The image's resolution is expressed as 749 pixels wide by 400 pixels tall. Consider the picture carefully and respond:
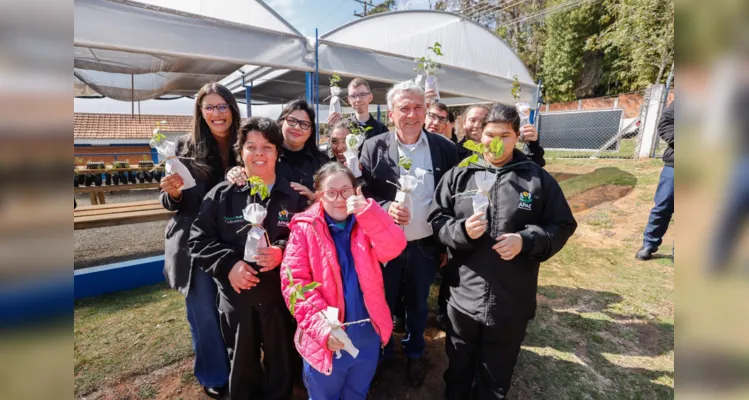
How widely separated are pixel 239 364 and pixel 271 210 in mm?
1031

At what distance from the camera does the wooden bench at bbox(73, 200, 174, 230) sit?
4.36 metres

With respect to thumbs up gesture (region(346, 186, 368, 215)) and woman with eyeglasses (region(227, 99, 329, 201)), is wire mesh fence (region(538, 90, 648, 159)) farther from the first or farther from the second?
thumbs up gesture (region(346, 186, 368, 215))

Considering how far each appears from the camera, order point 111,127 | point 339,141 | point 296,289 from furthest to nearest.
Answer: point 111,127 → point 339,141 → point 296,289

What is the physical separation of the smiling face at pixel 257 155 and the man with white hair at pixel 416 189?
31.6 inches

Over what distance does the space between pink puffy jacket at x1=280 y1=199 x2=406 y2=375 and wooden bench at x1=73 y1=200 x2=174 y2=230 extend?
152 inches

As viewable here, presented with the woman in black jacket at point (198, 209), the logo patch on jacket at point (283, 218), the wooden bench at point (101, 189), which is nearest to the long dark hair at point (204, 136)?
the woman in black jacket at point (198, 209)

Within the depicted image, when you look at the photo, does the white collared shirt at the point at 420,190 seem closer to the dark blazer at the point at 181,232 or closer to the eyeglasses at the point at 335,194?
the eyeglasses at the point at 335,194

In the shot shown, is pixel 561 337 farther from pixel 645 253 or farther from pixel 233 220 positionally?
pixel 233 220

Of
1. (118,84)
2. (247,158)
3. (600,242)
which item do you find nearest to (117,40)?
(247,158)

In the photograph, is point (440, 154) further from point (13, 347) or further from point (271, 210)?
point (13, 347)

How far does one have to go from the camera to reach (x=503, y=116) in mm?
2006

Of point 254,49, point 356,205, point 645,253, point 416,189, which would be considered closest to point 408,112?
point 416,189

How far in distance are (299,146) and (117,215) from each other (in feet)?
12.2

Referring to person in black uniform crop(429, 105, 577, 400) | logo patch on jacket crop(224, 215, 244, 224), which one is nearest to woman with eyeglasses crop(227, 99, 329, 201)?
logo patch on jacket crop(224, 215, 244, 224)
